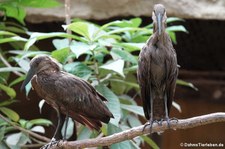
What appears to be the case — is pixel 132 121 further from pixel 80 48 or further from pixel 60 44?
pixel 80 48

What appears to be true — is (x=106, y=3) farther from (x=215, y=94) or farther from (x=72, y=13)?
(x=215, y=94)

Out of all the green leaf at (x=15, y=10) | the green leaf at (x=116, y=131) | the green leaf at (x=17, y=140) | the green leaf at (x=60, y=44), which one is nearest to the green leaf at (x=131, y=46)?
the green leaf at (x=60, y=44)

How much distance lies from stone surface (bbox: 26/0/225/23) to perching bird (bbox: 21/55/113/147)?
→ 1.00 meters

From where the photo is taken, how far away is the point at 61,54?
221 centimetres

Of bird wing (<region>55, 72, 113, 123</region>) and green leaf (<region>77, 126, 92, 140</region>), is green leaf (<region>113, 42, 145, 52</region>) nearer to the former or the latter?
green leaf (<region>77, 126, 92, 140</region>)

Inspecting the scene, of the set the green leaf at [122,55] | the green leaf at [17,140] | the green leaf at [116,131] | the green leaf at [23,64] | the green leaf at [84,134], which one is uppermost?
the green leaf at [122,55]

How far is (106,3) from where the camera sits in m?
2.76

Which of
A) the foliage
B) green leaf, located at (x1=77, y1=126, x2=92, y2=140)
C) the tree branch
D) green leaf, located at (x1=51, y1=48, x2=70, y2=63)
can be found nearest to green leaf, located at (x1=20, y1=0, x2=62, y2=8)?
the foliage

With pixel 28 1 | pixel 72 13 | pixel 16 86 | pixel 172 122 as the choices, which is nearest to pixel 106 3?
pixel 72 13

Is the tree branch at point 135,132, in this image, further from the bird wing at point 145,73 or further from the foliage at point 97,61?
the foliage at point 97,61

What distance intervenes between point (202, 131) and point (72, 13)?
3.65 ft

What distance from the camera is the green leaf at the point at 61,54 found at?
2.19 meters

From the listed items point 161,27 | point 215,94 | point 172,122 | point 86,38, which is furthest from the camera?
point 215,94

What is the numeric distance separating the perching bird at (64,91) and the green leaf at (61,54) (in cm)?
37
